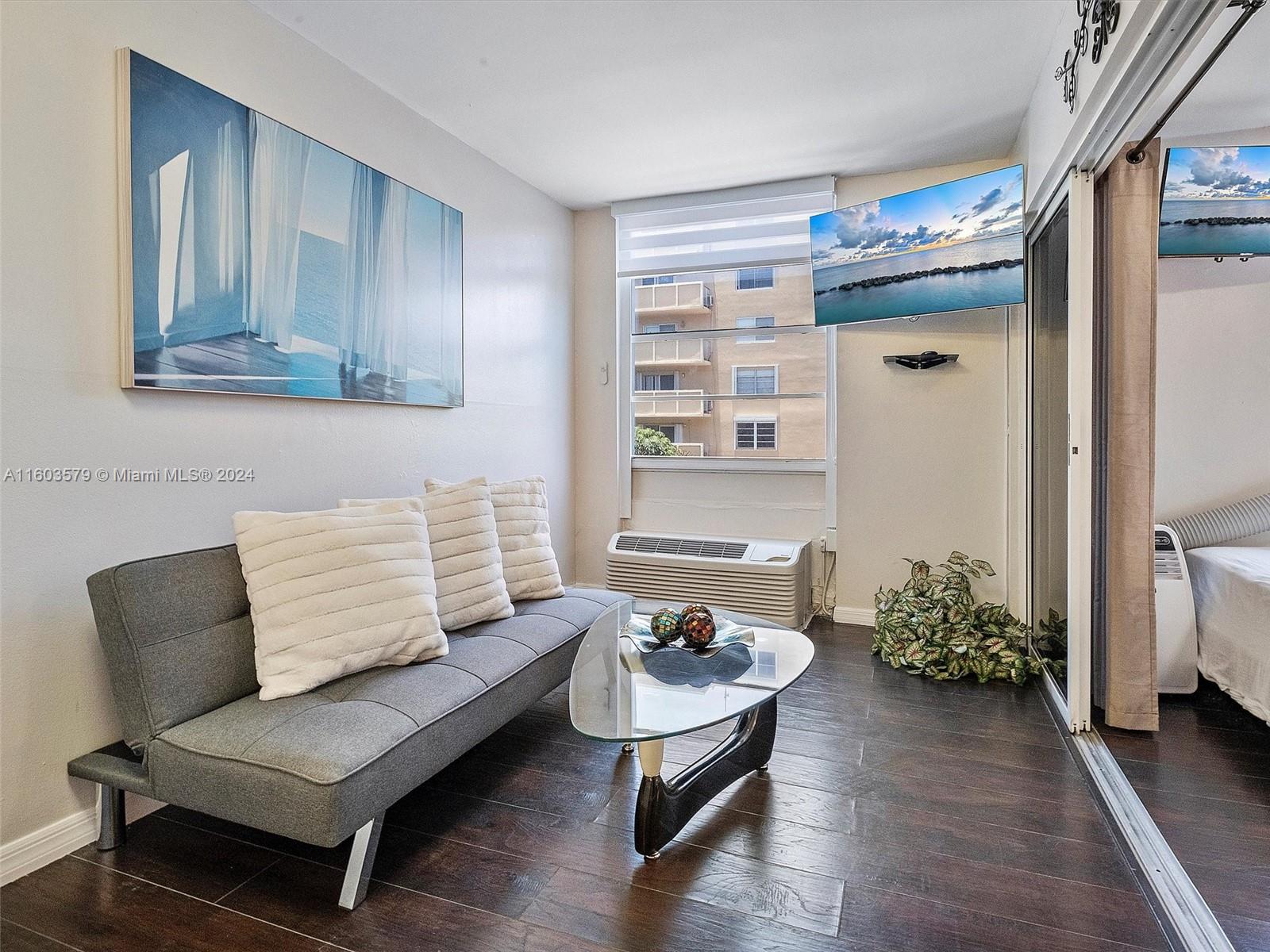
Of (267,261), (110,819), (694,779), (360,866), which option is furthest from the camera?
(267,261)

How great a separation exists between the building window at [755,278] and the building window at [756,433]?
78cm

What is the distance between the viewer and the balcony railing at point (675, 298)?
428 centimetres

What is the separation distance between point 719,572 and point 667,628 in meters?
Result: 1.63

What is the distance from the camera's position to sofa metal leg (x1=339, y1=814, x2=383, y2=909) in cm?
161

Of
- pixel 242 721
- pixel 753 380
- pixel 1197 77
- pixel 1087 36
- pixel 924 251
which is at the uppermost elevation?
pixel 1087 36

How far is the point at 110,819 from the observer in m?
1.84

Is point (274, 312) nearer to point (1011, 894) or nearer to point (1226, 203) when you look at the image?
point (1011, 894)

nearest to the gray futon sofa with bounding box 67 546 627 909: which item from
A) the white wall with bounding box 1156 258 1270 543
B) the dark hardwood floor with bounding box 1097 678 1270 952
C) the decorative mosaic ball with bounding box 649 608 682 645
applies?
the decorative mosaic ball with bounding box 649 608 682 645

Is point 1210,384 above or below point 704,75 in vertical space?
below

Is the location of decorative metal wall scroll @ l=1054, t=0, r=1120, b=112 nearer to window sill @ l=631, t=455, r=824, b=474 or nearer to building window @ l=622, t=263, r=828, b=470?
building window @ l=622, t=263, r=828, b=470

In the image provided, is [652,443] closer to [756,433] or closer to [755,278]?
[756,433]

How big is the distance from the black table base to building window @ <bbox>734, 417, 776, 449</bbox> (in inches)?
84.8

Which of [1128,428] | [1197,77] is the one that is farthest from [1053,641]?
[1197,77]

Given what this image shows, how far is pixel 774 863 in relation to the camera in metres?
1.78
